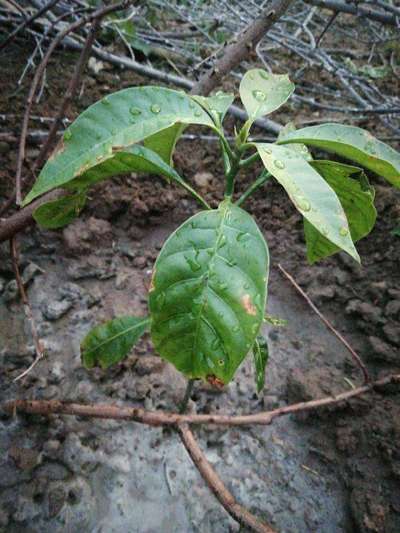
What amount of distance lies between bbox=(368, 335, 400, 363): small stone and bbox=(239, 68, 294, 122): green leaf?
905 millimetres

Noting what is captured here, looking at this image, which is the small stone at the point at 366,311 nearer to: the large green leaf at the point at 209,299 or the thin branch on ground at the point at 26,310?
the large green leaf at the point at 209,299

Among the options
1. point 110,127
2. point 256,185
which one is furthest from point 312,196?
point 110,127

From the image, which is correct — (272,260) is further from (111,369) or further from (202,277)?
(202,277)

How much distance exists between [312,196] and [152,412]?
71cm

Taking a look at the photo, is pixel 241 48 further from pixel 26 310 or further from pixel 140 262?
pixel 26 310

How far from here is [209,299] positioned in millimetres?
725

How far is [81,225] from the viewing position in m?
1.64

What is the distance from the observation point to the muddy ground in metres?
1.08

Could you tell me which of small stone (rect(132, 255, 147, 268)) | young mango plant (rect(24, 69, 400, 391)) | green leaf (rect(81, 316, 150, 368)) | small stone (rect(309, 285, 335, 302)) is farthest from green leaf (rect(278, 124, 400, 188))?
small stone (rect(132, 255, 147, 268))

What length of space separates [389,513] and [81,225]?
4.78 ft

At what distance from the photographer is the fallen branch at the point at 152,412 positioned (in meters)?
1.01

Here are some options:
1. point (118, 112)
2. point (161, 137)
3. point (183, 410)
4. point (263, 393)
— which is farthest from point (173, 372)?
point (118, 112)

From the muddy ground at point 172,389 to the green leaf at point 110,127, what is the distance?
799 mm

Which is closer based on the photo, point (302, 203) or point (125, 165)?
point (302, 203)
